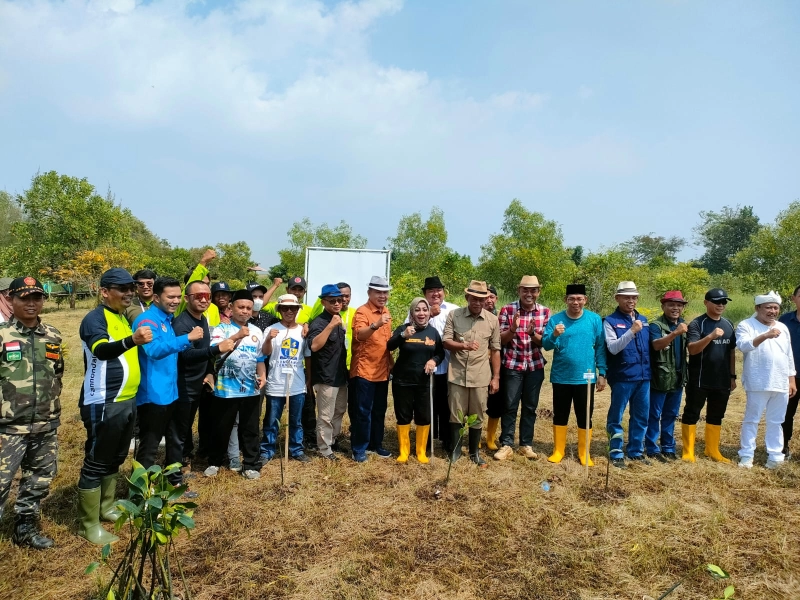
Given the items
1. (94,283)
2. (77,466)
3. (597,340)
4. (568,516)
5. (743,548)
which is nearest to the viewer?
(743,548)

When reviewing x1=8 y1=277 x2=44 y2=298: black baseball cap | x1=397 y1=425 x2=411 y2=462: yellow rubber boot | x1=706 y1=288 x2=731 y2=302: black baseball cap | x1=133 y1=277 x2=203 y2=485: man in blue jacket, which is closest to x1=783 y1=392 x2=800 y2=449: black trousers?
x1=706 y1=288 x2=731 y2=302: black baseball cap

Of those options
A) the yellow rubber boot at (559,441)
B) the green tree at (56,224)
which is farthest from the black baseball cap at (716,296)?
the green tree at (56,224)

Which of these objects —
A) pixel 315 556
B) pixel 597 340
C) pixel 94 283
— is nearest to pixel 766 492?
pixel 597 340

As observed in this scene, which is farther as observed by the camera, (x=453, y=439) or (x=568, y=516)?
(x=453, y=439)

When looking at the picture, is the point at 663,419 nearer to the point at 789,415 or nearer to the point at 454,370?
the point at 789,415

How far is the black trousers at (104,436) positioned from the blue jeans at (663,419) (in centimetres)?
527

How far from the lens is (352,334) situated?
214 inches

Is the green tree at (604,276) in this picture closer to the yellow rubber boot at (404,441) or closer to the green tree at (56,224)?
the yellow rubber boot at (404,441)

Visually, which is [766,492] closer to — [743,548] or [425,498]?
[743,548]

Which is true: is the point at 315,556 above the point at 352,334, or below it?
below

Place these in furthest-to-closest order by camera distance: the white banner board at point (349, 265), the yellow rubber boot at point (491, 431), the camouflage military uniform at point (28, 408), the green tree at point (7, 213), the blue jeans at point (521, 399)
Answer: the green tree at point (7, 213) → the white banner board at point (349, 265) → the yellow rubber boot at point (491, 431) → the blue jeans at point (521, 399) → the camouflage military uniform at point (28, 408)

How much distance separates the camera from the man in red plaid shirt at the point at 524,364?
5531 mm

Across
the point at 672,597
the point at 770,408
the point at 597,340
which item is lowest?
the point at 672,597

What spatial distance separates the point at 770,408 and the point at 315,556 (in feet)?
16.9
